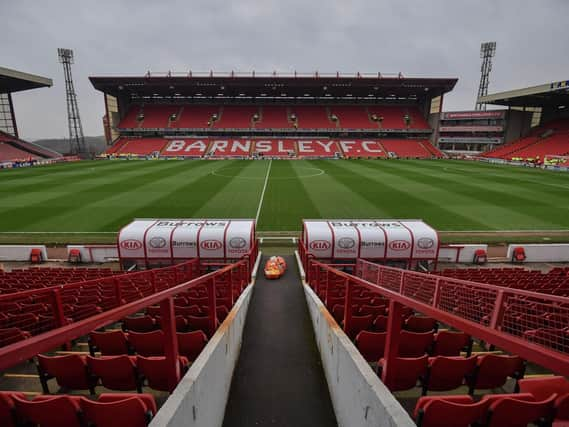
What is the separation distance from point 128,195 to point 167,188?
3.70m

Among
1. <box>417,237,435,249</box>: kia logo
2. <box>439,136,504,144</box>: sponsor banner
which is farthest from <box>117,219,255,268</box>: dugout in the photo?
<box>439,136,504,144</box>: sponsor banner

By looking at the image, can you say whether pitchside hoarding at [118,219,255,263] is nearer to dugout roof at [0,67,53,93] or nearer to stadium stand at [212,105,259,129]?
dugout roof at [0,67,53,93]

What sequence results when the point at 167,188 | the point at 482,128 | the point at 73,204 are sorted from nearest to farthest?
the point at 73,204
the point at 167,188
the point at 482,128

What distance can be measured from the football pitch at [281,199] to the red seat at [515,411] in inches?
628

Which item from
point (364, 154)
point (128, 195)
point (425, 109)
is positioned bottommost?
point (128, 195)

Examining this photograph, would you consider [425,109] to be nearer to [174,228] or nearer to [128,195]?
[128,195]

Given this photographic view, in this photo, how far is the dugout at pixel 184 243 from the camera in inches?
478

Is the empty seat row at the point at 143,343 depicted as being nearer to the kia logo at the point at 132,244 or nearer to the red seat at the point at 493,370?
the red seat at the point at 493,370

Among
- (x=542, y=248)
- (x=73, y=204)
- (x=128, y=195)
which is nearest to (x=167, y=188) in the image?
(x=128, y=195)

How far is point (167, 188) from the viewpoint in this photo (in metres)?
28.4

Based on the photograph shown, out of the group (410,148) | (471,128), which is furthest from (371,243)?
(471,128)

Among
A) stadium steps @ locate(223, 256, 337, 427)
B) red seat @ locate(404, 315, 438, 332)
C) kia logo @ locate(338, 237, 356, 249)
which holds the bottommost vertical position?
stadium steps @ locate(223, 256, 337, 427)

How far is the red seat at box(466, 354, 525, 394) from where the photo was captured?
10.4ft

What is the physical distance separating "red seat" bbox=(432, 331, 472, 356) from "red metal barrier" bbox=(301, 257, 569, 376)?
0.30 m
